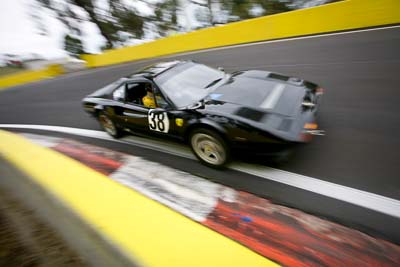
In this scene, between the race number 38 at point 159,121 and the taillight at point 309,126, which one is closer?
the taillight at point 309,126

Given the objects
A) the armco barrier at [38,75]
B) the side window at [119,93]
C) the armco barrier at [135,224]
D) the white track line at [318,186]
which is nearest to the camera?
the armco barrier at [135,224]

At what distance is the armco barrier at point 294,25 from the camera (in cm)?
673

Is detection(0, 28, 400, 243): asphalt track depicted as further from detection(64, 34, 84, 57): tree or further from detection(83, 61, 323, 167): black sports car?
detection(64, 34, 84, 57): tree

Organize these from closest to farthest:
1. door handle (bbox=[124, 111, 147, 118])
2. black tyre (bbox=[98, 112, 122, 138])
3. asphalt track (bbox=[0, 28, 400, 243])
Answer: asphalt track (bbox=[0, 28, 400, 243]) < door handle (bbox=[124, 111, 147, 118]) < black tyre (bbox=[98, 112, 122, 138])

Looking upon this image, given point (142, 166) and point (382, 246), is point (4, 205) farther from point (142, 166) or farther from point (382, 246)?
point (382, 246)

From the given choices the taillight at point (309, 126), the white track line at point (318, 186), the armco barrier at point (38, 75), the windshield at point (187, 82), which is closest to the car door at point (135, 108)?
the windshield at point (187, 82)

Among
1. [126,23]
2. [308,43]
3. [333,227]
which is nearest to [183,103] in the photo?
[333,227]

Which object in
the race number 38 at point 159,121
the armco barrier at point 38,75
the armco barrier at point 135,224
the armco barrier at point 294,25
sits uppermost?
the armco barrier at point 294,25

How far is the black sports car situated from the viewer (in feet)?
9.32

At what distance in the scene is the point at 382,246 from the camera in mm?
2041

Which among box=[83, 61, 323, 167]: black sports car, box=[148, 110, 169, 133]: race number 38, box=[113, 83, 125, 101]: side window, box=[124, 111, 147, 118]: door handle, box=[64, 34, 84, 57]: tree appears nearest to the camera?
box=[83, 61, 323, 167]: black sports car

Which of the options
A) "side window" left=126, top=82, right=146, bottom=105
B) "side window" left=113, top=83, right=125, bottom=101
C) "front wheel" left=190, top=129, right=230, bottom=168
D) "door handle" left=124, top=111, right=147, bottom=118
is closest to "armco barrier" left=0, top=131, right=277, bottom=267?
"front wheel" left=190, top=129, right=230, bottom=168

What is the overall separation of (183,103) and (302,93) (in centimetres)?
160

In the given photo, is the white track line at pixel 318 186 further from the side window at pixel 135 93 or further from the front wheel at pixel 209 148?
the side window at pixel 135 93
